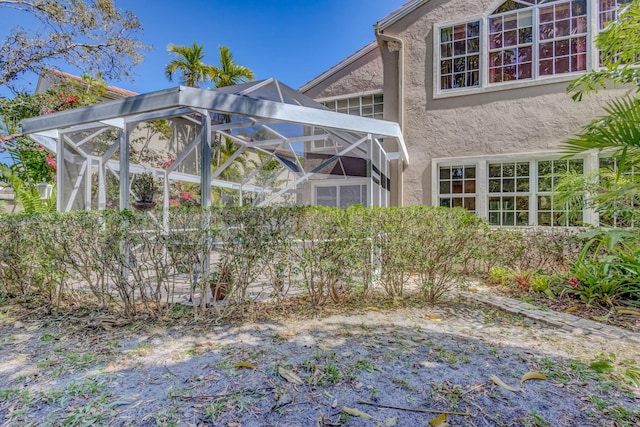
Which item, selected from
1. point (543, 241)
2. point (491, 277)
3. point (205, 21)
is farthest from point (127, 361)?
point (205, 21)

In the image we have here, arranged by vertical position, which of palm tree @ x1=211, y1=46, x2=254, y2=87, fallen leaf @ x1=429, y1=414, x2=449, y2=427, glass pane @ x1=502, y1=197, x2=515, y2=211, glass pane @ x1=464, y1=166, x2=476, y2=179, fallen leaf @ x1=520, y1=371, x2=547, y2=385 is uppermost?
palm tree @ x1=211, y1=46, x2=254, y2=87

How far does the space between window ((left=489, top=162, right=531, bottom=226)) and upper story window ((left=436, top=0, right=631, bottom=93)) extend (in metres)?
2.37

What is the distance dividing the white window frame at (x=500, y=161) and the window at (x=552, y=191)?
0.34 ft

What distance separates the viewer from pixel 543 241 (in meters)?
6.79

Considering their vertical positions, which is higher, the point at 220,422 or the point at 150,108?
the point at 150,108

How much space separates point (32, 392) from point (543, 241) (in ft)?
26.7

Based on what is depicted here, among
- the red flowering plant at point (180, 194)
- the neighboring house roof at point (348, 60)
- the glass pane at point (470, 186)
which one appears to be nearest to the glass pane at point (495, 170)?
the glass pane at point (470, 186)

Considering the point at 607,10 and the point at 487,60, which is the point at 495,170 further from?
the point at 607,10

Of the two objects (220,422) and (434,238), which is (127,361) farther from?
(434,238)

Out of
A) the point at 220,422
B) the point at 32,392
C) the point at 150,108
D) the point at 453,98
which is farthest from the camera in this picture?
the point at 453,98

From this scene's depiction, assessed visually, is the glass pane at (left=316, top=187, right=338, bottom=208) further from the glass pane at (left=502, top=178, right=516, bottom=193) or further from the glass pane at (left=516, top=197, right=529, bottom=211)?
the glass pane at (left=516, top=197, right=529, bottom=211)

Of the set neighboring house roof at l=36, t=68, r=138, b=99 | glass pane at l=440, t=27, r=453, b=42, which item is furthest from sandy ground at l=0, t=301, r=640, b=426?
neighboring house roof at l=36, t=68, r=138, b=99

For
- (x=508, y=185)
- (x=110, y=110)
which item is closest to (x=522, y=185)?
(x=508, y=185)

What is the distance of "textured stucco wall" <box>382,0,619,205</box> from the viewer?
8.43 metres
